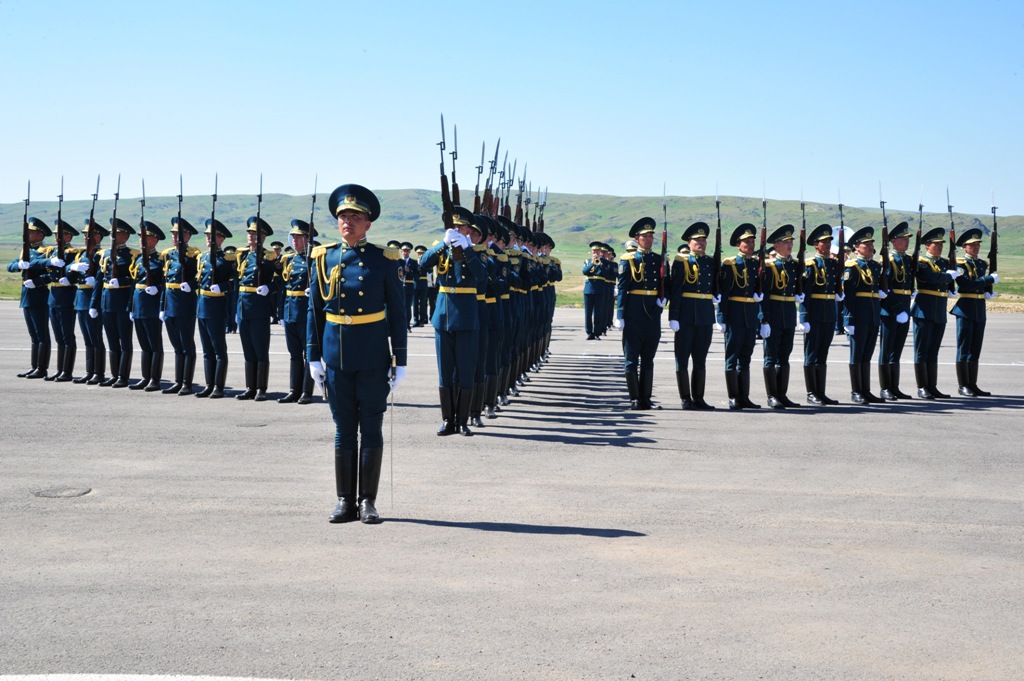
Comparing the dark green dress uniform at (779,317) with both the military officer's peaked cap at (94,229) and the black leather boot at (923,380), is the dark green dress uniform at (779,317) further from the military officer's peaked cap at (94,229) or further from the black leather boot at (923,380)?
the military officer's peaked cap at (94,229)

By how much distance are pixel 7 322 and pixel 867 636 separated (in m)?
25.6

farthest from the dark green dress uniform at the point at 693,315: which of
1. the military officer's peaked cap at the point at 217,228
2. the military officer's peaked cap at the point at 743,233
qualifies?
the military officer's peaked cap at the point at 217,228

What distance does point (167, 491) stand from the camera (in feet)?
24.6

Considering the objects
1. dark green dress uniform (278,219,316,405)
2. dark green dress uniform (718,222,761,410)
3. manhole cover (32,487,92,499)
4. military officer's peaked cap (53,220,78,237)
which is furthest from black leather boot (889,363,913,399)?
military officer's peaked cap (53,220,78,237)

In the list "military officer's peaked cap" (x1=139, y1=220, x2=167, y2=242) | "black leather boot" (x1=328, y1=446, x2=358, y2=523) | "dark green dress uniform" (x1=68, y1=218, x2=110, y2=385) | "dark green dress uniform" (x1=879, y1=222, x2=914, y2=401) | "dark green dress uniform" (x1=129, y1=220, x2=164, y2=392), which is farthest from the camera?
"dark green dress uniform" (x1=68, y1=218, x2=110, y2=385)

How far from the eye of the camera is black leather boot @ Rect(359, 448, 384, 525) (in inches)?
265

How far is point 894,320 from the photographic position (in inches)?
540

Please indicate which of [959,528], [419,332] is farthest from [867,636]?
[419,332]

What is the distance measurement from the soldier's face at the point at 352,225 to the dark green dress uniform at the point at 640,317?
229 inches

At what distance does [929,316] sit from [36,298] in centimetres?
1119

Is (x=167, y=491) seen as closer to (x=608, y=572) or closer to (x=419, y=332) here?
(x=608, y=572)

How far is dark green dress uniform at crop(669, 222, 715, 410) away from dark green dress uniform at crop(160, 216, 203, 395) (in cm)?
548

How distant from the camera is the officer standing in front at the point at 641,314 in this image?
40.5 ft

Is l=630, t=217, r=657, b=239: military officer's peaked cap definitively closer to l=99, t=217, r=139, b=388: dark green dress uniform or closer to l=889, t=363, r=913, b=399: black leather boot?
l=889, t=363, r=913, b=399: black leather boot
